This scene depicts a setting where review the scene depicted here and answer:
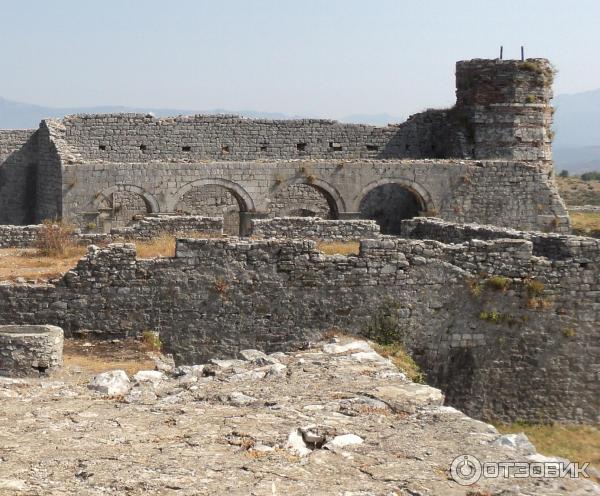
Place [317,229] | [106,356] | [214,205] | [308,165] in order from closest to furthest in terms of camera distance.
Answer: [106,356], [317,229], [308,165], [214,205]

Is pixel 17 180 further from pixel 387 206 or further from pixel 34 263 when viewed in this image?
pixel 34 263

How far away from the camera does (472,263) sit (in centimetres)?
1254

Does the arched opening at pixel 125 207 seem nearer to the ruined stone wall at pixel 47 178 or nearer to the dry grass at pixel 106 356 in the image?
the ruined stone wall at pixel 47 178

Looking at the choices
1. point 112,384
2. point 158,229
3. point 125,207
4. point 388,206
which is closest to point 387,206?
point 388,206

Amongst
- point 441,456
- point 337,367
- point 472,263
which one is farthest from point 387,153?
point 441,456

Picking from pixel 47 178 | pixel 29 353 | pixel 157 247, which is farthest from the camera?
pixel 47 178

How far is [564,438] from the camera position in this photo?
12.5m

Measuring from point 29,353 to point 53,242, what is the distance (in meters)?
6.17

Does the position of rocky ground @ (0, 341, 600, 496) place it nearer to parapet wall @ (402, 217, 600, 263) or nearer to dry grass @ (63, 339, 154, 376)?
dry grass @ (63, 339, 154, 376)

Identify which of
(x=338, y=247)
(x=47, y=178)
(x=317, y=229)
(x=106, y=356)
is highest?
(x=47, y=178)

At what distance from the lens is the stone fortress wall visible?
24.4 metres

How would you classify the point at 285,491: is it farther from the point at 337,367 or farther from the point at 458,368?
the point at 458,368

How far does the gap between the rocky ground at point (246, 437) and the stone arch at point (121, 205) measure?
1505 cm

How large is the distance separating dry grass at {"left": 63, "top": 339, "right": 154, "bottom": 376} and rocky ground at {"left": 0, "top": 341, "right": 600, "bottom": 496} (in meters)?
1.70
